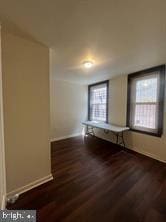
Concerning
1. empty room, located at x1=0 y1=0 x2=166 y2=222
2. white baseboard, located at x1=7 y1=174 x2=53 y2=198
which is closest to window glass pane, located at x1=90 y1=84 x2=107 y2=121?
empty room, located at x1=0 y1=0 x2=166 y2=222

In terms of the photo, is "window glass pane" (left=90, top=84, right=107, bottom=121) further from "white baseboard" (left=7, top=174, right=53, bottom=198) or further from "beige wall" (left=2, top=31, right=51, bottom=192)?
"white baseboard" (left=7, top=174, right=53, bottom=198)

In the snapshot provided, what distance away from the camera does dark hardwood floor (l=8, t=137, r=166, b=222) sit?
141 cm

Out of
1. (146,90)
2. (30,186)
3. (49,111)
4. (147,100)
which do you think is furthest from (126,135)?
(30,186)

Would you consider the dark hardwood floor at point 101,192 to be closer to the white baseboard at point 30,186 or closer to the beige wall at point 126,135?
the white baseboard at point 30,186

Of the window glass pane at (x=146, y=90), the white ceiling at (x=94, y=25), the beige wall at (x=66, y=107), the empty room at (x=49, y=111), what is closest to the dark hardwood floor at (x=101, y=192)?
the empty room at (x=49, y=111)

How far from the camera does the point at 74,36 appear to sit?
1.63 meters

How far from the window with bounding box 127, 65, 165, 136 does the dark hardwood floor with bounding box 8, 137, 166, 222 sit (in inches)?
33.6

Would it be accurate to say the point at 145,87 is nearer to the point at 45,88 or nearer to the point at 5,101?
the point at 45,88

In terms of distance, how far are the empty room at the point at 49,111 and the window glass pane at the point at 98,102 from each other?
1.68 metres

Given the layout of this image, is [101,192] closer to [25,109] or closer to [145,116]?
[25,109]

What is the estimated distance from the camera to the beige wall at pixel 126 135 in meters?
2.82

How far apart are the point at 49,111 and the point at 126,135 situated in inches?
101

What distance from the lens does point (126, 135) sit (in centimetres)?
354

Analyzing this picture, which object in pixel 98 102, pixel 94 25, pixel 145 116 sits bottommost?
pixel 145 116
